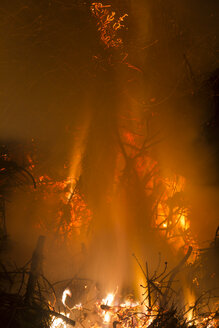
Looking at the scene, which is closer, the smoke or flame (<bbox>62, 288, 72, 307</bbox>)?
flame (<bbox>62, 288, 72, 307</bbox>)

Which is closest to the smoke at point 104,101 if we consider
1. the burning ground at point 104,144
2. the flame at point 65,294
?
the burning ground at point 104,144

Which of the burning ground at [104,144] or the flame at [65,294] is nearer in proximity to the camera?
the flame at [65,294]

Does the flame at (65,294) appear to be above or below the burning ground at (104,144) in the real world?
below

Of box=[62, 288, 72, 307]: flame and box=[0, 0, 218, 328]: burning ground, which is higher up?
box=[0, 0, 218, 328]: burning ground

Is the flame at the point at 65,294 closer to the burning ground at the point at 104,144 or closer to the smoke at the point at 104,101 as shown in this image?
the burning ground at the point at 104,144

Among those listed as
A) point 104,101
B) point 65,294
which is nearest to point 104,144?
point 104,101

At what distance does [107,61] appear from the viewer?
23.6 ft

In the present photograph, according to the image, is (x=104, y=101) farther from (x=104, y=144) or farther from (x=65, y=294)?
(x=65, y=294)

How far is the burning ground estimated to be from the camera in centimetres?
626

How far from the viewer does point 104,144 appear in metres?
8.45

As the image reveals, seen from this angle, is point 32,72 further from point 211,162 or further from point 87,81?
point 211,162

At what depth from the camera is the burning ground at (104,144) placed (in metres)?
6.26

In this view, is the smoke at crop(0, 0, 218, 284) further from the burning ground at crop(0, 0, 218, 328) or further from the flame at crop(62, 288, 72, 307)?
the flame at crop(62, 288, 72, 307)

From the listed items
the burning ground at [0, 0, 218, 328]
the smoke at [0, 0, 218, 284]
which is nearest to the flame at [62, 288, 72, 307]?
the burning ground at [0, 0, 218, 328]
